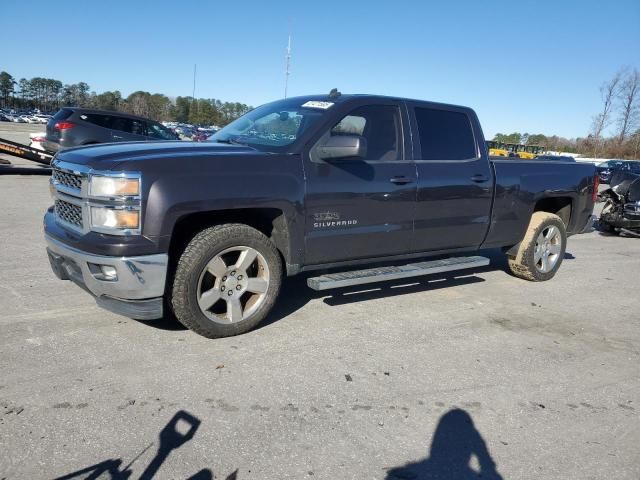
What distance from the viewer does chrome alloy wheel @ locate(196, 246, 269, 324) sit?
12.3ft

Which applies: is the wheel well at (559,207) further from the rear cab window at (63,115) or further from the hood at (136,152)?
the rear cab window at (63,115)

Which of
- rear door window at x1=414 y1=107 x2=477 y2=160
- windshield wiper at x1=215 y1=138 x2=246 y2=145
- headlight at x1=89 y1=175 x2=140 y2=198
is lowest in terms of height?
headlight at x1=89 y1=175 x2=140 y2=198

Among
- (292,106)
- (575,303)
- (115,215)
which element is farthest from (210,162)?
(575,303)

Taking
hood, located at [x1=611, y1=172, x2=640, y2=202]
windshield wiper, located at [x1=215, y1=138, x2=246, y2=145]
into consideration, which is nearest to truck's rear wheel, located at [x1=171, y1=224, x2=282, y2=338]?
windshield wiper, located at [x1=215, y1=138, x2=246, y2=145]

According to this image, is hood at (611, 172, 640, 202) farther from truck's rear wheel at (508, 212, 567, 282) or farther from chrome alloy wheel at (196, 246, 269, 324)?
chrome alloy wheel at (196, 246, 269, 324)

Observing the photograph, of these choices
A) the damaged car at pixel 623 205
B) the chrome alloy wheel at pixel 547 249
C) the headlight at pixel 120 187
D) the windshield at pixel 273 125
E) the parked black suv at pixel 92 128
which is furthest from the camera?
the parked black suv at pixel 92 128

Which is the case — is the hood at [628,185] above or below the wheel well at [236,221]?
above

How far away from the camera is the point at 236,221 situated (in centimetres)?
403

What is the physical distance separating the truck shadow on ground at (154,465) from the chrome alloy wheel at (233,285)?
46.2 inches

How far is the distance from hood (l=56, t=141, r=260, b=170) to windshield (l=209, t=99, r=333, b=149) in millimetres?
Result: 289

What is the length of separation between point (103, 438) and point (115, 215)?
4.72 ft

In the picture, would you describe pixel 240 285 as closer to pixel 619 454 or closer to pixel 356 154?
pixel 356 154

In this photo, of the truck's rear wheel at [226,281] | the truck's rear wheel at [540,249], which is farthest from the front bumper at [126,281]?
the truck's rear wheel at [540,249]

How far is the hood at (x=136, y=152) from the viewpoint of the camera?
346cm
